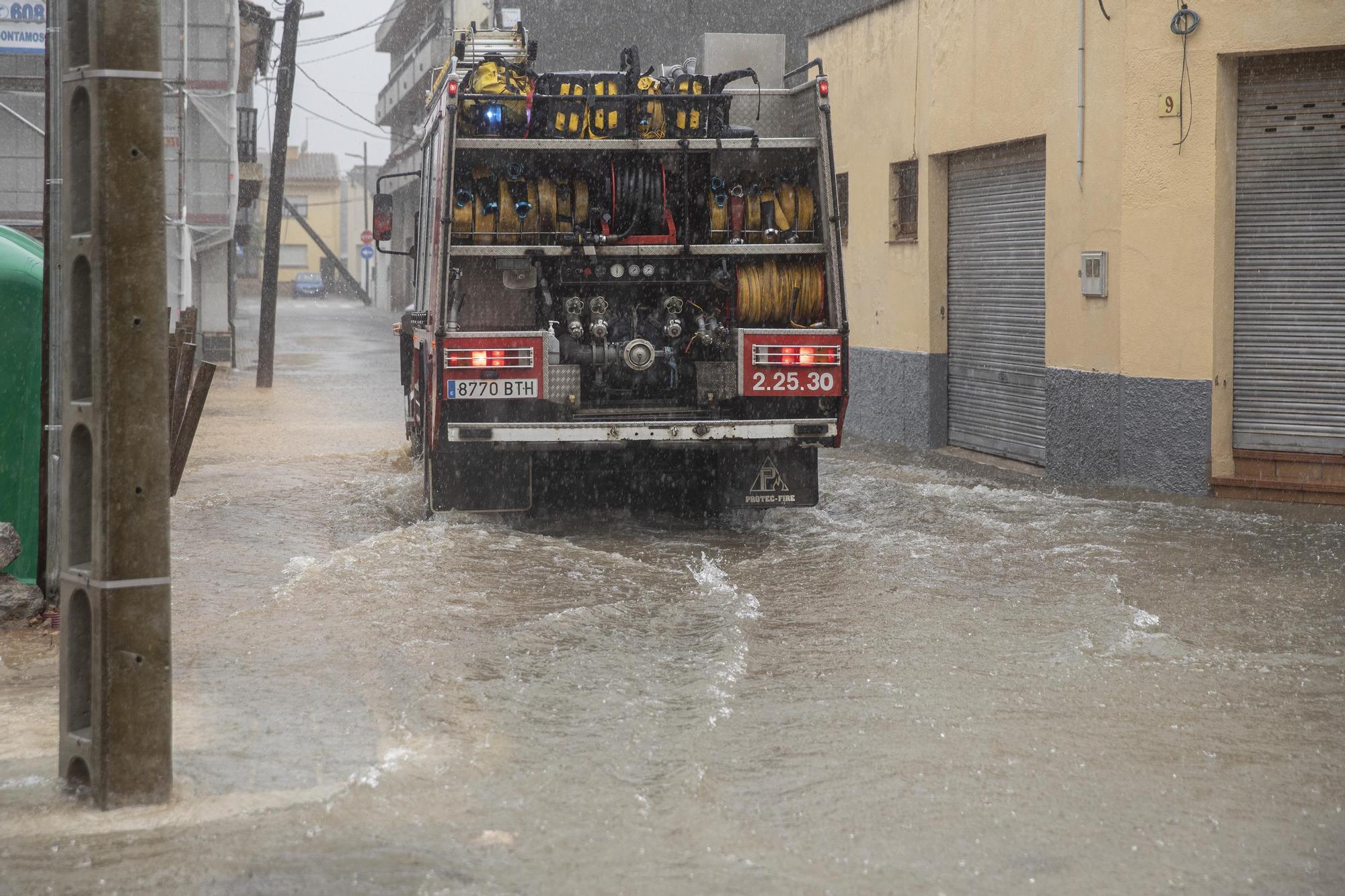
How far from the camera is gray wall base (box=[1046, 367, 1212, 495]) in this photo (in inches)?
466

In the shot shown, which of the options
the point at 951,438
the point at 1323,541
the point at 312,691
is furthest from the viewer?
the point at 951,438

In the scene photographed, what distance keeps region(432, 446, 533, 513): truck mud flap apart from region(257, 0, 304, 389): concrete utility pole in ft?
45.2

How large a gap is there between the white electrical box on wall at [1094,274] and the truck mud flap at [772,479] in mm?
3280

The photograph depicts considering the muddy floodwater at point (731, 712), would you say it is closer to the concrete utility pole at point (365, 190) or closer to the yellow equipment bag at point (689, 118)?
the yellow equipment bag at point (689, 118)

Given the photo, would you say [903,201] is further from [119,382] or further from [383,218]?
[119,382]

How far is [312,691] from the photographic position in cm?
628

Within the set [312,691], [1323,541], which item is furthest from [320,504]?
[1323,541]

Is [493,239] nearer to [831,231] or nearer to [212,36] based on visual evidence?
[831,231]

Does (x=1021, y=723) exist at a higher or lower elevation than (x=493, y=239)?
lower

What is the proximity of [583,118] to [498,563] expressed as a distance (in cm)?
286

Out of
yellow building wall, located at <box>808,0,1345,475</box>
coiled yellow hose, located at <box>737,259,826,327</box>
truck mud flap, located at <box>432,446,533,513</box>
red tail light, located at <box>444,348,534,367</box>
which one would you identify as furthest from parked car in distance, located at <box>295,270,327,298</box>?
red tail light, located at <box>444,348,534,367</box>

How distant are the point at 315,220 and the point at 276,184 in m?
77.5

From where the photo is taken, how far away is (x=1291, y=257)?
38.1 ft

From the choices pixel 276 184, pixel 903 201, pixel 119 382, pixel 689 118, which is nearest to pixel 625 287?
pixel 689 118
